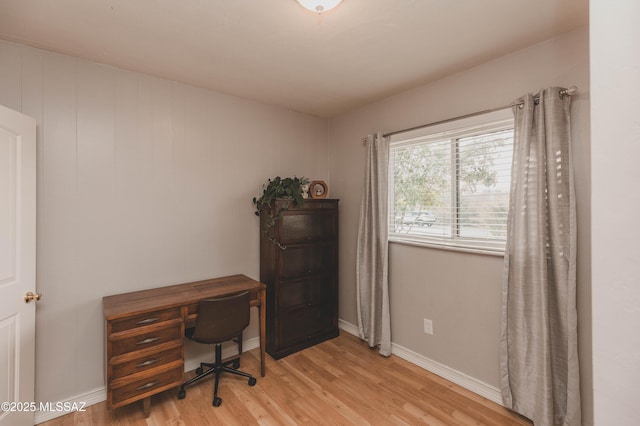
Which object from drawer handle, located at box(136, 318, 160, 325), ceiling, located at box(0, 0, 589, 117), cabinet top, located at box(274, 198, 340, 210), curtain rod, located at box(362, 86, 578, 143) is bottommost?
drawer handle, located at box(136, 318, 160, 325)

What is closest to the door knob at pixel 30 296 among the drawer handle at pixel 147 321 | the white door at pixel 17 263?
the white door at pixel 17 263

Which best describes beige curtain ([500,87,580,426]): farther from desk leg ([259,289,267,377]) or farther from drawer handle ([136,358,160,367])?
drawer handle ([136,358,160,367])

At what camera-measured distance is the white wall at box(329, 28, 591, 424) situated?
1831 millimetres

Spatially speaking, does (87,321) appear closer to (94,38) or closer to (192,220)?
(192,220)

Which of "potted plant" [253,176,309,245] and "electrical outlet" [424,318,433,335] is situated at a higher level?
"potted plant" [253,176,309,245]

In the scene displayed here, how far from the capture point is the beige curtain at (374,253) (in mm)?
2924

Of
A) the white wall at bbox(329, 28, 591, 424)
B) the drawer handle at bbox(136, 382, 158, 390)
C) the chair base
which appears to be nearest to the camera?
the white wall at bbox(329, 28, 591, 424)

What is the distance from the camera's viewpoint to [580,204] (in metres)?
1.83

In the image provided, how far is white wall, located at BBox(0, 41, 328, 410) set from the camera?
2.06 meters

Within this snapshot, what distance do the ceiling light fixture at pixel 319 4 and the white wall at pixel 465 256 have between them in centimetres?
92

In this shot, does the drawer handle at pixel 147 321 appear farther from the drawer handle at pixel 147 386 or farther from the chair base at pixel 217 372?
the chair base at pixel 217 372

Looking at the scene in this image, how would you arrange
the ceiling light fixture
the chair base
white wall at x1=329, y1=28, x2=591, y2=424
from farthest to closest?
the chair base, white wall at x1=329, y1=28, x2=591, y2=424, the ceiling light fixture

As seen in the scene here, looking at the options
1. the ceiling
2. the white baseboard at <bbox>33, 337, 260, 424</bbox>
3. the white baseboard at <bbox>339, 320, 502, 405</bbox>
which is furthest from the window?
the white baseboard at <bbox>33, 337, 260, 424</bbox>

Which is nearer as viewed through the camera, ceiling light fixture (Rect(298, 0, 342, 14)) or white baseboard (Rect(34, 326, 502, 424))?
ceiling light fixture (Rect(298, 0, 342, 14))
